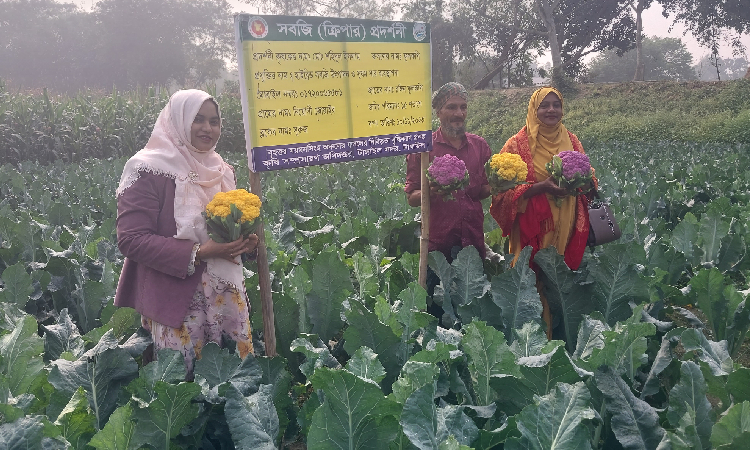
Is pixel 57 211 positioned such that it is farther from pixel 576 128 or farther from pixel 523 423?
pixel 576 128

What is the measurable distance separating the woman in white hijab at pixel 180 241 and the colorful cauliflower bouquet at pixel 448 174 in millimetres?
1071

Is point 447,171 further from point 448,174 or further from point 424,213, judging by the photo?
point 424,213

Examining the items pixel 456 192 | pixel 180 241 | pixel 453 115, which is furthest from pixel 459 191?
pixel 180 241

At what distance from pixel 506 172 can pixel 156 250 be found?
5.71 feet

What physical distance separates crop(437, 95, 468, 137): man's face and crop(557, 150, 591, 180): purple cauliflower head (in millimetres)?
589

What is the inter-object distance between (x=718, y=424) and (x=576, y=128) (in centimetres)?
2530

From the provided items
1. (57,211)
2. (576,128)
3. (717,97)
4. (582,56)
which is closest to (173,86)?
(582,56)

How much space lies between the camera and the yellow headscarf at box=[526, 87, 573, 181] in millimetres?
3273

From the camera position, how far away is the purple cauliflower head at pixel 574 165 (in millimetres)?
2931

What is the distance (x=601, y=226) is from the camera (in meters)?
3.33

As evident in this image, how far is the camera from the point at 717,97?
24266mm

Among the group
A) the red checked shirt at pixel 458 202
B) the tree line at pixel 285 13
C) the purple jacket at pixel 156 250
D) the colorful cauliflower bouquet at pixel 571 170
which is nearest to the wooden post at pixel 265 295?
the purple jacket at pixel 156 250

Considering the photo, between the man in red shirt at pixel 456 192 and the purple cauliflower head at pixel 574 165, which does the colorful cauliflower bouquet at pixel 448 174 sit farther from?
the purple cauliflower head at pixel 574 165

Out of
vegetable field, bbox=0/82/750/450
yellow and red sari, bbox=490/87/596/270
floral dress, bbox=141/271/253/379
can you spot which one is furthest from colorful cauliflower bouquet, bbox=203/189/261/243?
yellow and red sari, bbox=490/87/596/270
